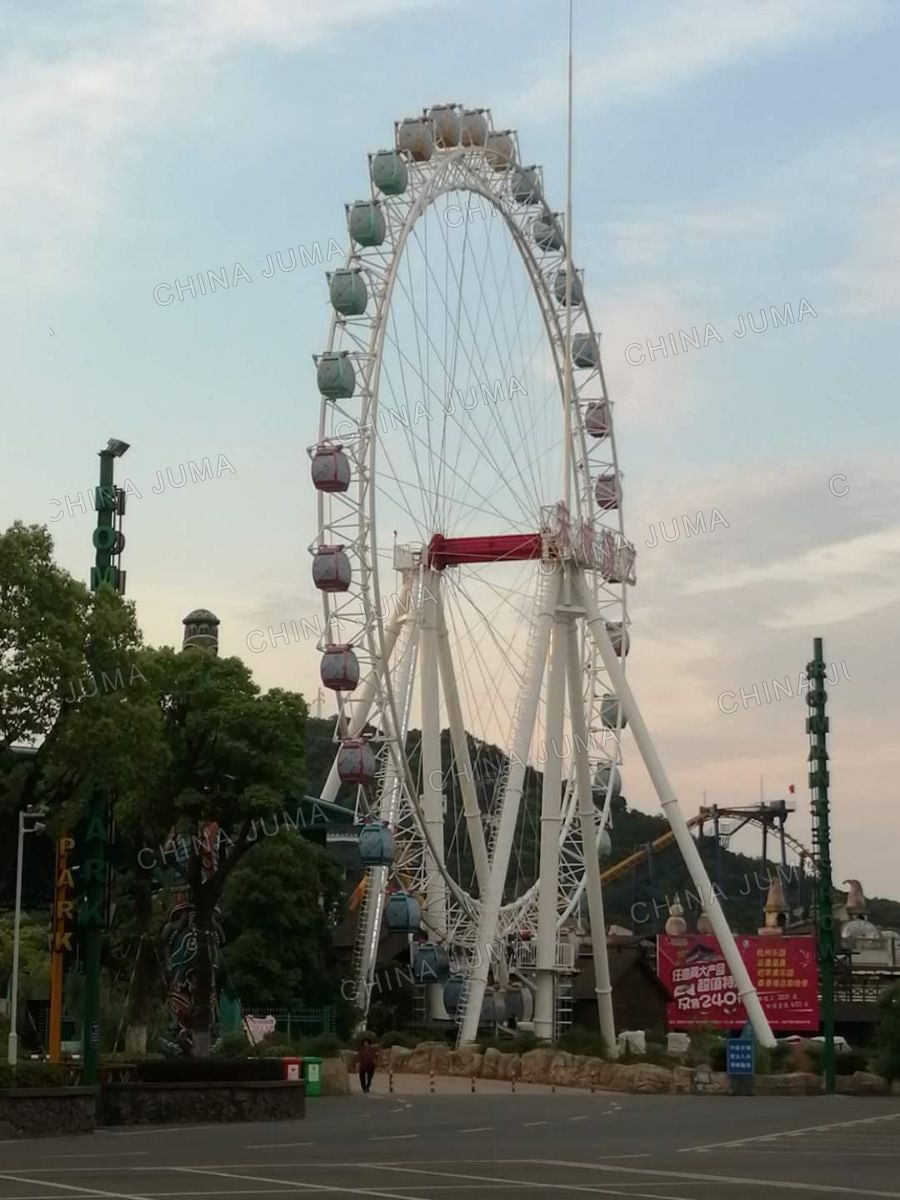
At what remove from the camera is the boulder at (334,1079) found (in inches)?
1977

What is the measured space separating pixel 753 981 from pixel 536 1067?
29078mm

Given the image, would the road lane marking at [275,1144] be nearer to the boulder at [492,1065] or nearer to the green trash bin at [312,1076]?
the green trash bin at [312,1076]

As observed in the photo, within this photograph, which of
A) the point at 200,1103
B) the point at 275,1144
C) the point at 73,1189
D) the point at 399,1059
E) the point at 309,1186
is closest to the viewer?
the point at 73,1189

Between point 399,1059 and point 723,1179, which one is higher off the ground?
point 723,1179

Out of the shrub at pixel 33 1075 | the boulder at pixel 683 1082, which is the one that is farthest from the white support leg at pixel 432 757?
the shrub at pixel 33 1075

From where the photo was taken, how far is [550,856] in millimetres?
67438

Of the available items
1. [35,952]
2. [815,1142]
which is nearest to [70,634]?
[815,1142]

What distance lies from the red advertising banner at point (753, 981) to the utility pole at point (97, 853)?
172 feet

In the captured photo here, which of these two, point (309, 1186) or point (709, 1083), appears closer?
point (309, 1186)

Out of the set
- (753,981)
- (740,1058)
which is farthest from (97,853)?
(753,981)

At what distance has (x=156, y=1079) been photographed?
3881cm

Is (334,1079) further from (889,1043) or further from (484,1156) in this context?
(484,1156)

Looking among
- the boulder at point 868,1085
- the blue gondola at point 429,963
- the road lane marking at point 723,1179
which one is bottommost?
the boulder at point 868,1085

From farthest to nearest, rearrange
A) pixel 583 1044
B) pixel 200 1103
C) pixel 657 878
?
1. pixel 657 878
2. pixel 583 1044
3. pixel 200 1103
